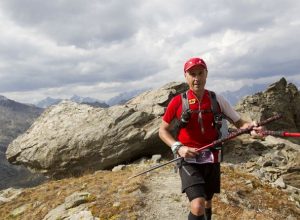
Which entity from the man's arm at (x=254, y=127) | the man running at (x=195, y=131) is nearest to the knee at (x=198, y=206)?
the man running at (x=195, y=131)

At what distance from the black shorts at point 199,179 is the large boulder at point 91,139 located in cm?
1621

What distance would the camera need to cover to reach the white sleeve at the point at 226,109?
947 cm

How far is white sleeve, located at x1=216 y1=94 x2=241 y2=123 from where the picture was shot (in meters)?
9.47

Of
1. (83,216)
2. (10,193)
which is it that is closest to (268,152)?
(83,216)

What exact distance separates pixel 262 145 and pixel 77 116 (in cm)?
1295

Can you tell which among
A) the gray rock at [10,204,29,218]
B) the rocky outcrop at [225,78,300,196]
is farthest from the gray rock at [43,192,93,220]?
the rocky outcrop at [225,78,300,196]

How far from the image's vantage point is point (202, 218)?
A: 29.0 ft

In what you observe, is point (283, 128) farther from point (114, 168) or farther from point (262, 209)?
point (262, 209)

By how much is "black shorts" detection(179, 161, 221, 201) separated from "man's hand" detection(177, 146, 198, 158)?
1.59ft

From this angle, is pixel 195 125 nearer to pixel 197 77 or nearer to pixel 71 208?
pixel 197 77

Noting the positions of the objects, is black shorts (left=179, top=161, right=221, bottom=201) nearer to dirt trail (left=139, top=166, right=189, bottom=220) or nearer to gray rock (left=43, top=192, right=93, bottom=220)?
dirt trail (left=139, top=166, right=189, bottom=220)

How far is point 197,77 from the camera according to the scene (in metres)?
9.07

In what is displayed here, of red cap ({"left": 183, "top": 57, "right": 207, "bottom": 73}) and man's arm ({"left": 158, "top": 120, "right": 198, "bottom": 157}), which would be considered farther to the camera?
red cap ({"left": 183, "top": 57, "right": 207, "bottom": 73})

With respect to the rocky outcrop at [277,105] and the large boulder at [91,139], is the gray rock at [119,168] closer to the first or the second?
the large boulder at [91,139]
